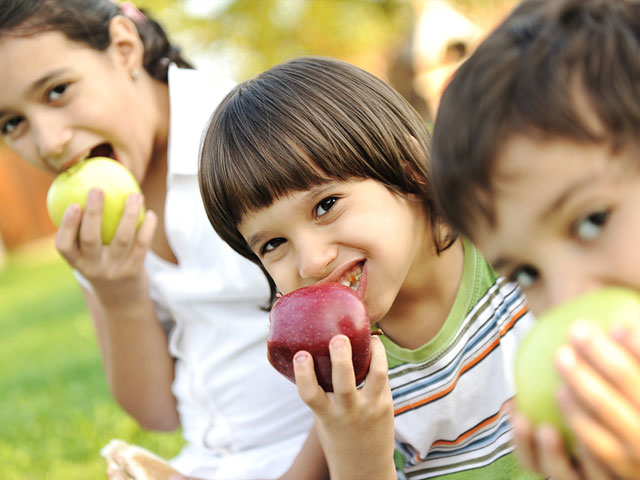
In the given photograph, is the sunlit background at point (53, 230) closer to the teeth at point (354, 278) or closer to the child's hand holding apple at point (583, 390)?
the teeth at point (354, 278)

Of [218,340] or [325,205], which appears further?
[218,340]

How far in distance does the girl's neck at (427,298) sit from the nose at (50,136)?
3.88ft

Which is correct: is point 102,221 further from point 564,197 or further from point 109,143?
point 564,197

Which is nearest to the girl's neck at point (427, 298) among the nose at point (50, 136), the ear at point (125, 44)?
the nose at point (50, 136)

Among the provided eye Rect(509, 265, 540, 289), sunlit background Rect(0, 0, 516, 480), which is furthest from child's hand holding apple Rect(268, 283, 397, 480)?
sunlit background Rect(0, 0, 516, 480)

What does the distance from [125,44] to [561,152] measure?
6.20 ft

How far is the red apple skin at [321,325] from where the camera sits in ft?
5.10

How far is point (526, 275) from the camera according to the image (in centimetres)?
121

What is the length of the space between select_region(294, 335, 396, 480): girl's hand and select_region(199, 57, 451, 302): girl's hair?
0.41m

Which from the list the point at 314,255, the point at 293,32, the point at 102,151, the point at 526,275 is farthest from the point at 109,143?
the point at 293,32

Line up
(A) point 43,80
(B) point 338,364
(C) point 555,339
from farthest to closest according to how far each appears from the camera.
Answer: (A) point 43,80 → (B) point 338,364 → (C) point 555,339

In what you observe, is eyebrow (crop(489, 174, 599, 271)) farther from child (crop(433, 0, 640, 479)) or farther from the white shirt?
the white shirt

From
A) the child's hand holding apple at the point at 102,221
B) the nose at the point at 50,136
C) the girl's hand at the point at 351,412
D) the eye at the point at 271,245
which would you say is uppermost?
the nose at the point at 50,136

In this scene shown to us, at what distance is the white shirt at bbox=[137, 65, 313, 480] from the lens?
7.68ft
